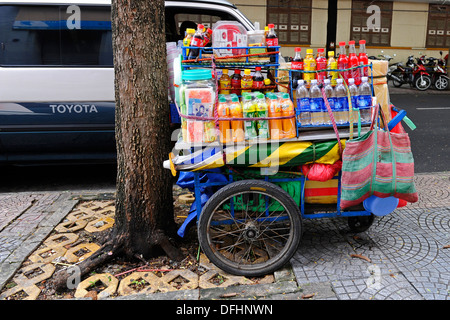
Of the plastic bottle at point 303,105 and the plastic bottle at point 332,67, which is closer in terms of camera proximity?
the plastic bottle at point 303,105

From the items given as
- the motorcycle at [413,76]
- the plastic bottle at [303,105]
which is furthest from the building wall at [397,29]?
the plastic bottle at [303,105]

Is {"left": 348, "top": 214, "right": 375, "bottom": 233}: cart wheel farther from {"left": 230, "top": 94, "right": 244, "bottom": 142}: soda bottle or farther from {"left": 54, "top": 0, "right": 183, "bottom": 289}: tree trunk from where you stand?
{"left": 54, "top": 0, "right": 183, "bottom": 289}: tree trunk

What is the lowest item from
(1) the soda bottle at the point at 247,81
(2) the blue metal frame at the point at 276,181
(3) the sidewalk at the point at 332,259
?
(3) the sidewalk at the point at 332,259

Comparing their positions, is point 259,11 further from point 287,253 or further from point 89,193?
point 287,253

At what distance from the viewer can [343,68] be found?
125 inches

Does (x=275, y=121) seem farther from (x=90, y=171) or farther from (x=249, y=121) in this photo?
(x=90, y=171)

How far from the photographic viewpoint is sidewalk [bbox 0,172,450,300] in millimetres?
2777

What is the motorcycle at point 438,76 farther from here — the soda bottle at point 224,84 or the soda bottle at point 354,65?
the soda bottle at point 224,84

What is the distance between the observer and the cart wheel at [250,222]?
9.58ft

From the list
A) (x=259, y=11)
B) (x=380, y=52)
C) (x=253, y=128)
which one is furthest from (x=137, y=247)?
(x=380, y=52)

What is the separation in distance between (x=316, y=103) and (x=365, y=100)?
1.20 ft

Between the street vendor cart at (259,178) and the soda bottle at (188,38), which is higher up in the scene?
the soda bottle at (188,38)

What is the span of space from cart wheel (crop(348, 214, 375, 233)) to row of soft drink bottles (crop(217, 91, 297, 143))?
44.3 inches

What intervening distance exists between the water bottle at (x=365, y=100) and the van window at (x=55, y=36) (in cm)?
289
